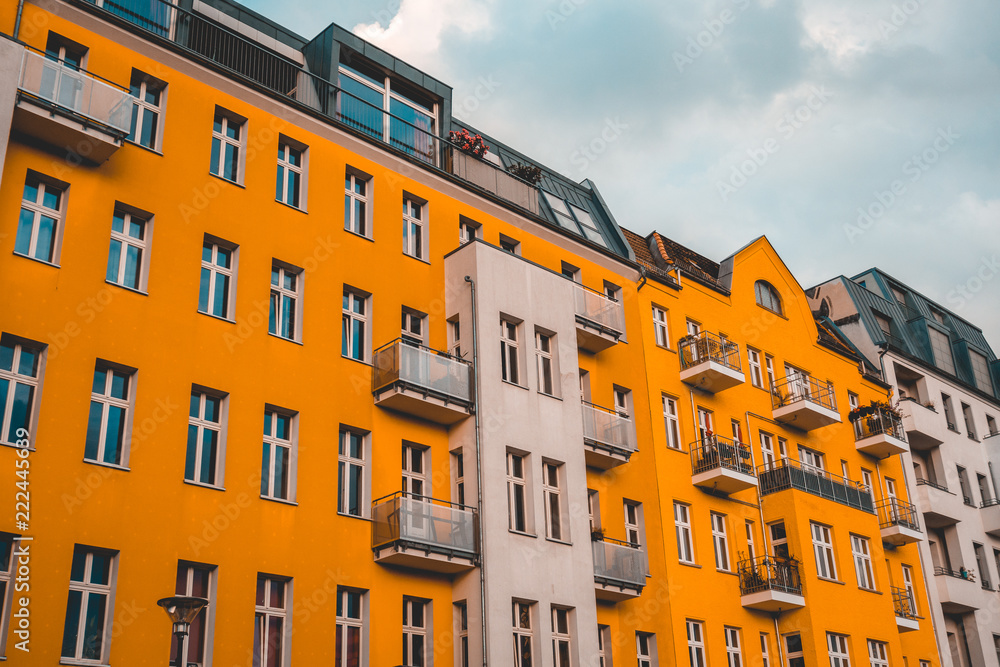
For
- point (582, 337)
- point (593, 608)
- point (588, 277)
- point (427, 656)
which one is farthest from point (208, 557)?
point (588, 277)

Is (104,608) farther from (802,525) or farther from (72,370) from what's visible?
(802,525)

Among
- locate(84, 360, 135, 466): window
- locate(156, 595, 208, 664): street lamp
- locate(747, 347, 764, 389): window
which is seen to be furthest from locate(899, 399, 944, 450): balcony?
locate(156, 595, 208, 664): street lamp

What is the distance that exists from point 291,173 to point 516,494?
9.21m

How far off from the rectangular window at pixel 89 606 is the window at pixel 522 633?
8.79 metres

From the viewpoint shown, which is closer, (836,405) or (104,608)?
(104,608)

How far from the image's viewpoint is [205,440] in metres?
19.8

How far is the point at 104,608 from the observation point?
56.4 ft

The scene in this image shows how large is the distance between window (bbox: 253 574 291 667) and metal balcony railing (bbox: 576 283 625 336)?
1164 cm

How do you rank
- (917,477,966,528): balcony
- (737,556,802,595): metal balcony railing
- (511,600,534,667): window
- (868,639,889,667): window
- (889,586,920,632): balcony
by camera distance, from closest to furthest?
1. (511,600,534,667): window
2. (737,556,802,595): metal balcony railing
3. (868,639,889,667): window
4. (889,586,920,632): balcony
5. (917,477,966,528): balcony

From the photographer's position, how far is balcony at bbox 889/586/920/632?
33.4m

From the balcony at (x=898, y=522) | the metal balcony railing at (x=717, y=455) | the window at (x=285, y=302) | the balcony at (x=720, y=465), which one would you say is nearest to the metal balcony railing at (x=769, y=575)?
the balcony at (x=720, y=465)

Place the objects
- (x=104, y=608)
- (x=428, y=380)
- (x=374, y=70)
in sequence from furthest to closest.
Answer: (x=374, y=70)
(x=428, y=380)
(x=104, y=608)

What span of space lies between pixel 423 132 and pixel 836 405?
62.2ft

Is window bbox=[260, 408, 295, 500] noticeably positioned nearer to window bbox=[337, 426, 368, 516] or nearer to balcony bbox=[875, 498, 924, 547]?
window bbox=[337, 426, 368, 516]
